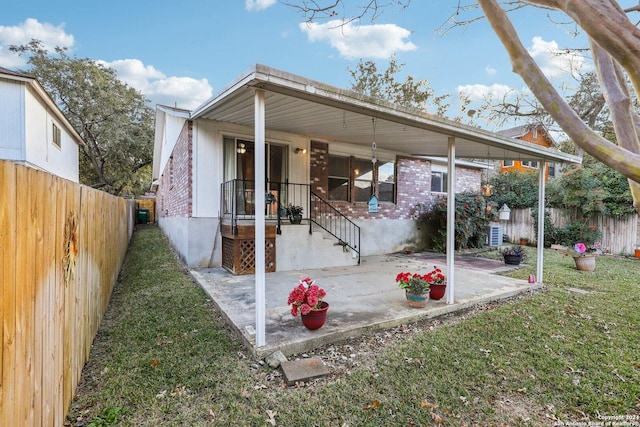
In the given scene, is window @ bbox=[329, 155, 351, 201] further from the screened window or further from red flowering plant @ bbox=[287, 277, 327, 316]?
red flowering plant @ bbox=[287, 277, 327, 316]

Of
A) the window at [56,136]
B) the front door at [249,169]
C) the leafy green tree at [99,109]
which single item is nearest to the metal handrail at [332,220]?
the front door at [249,169]

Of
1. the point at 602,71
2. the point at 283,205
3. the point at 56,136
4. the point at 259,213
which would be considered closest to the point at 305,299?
the point at 259,213

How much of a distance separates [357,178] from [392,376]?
6980 mm

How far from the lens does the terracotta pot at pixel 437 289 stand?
4.59 meters

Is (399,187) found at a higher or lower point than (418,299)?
higher

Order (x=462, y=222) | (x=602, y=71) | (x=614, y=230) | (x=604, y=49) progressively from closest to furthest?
1. (x=604, y=49)
2. (x=602, y=71)
3. (x=462, y=222)
4. (x=614, y=230)

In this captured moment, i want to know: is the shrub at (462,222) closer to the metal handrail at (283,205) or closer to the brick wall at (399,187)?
the brick wall at (399,187)

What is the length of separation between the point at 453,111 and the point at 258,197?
19285 mm

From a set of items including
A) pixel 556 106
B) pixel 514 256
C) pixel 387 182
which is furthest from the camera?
pixel 387 182

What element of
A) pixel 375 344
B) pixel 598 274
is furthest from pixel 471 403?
pixel 598 274

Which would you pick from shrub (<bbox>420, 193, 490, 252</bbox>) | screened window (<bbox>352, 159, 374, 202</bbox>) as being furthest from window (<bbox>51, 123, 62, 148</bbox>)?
shrub (<bbox>420, 193, 490, 252</bbox>)

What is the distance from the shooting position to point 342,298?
470 centimetres

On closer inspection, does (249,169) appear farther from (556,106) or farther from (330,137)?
(556,106)

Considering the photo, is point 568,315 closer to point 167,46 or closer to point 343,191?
point 343,191
